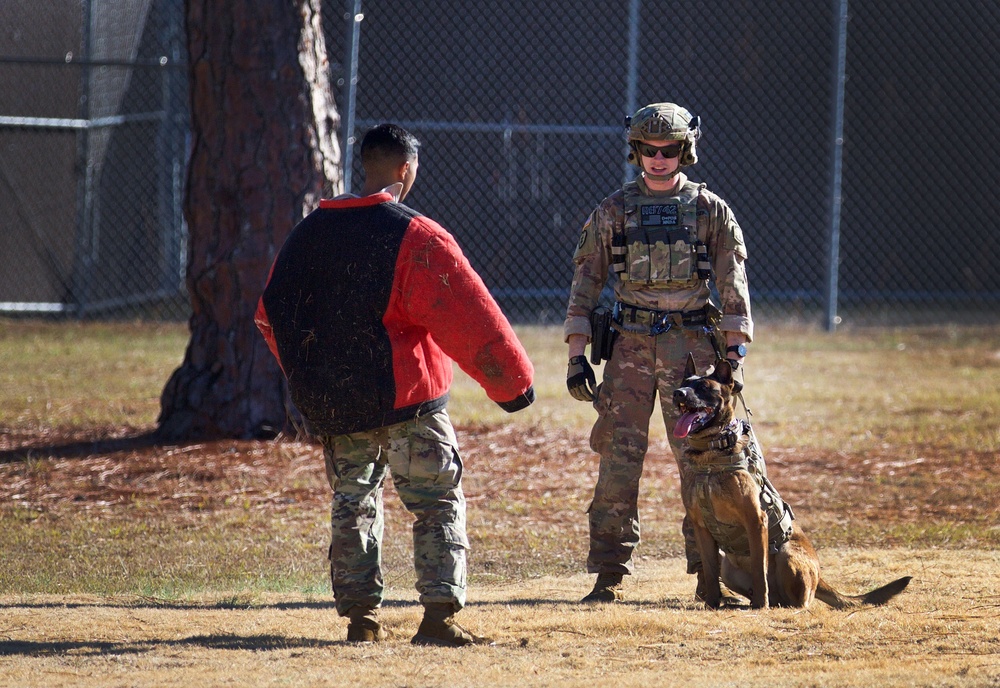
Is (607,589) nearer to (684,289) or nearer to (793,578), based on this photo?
(793,578)

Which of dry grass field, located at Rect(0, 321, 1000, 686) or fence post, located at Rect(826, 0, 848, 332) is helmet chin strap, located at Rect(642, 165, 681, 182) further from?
fence post, located at Rect(826, 0, 848, 332)

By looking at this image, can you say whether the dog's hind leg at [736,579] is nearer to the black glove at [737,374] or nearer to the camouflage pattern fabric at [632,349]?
the camouflage pattern fabric at [632,349]

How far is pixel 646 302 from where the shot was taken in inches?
199

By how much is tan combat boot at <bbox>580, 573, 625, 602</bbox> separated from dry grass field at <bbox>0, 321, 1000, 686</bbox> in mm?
89

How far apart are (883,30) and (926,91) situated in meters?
0.93

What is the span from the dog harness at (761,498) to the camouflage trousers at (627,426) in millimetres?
340

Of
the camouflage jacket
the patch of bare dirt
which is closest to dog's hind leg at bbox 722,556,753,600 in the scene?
the camouflage jacket

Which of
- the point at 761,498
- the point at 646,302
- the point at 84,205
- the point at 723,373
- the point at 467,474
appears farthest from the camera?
the point at 84,205

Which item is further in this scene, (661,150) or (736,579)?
(661,150)

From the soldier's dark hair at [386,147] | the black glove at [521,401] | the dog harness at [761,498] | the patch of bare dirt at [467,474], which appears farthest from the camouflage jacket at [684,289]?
the patch of bare dirt at [467,474]

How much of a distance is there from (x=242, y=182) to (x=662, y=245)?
4.15 m

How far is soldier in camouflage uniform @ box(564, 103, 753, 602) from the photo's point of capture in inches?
195

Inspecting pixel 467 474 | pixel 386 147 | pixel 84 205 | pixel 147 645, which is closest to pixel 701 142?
pixel 84 205

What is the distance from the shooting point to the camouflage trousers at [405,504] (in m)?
4.21
